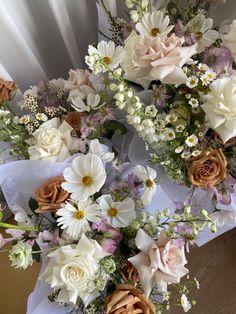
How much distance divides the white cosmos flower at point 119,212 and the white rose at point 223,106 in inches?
8.1

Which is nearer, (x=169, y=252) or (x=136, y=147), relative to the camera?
(x=169, y=252)

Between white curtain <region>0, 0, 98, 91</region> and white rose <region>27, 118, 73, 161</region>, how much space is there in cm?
21

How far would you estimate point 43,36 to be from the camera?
1052mm

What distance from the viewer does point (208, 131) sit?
83cm

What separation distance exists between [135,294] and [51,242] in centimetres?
18

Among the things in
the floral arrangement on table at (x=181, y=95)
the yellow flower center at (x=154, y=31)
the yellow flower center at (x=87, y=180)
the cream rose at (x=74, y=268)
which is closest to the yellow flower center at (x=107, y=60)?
the floral arrangement on table at (x=181, y=95)

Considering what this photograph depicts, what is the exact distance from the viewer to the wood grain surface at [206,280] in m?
1.00

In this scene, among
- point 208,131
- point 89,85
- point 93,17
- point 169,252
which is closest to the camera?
point 169,252

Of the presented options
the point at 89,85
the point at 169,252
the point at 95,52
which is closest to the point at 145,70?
the point at 95,52

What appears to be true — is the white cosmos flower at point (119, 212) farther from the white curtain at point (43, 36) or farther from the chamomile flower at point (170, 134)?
the white curtain at point (43, 36)

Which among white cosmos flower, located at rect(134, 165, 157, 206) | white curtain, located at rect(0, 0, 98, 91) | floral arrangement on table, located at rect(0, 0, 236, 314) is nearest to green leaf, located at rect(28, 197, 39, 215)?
floral arrangement on table, located at rect(0, 0, 236, 314)

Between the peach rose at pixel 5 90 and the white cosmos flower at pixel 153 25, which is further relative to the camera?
the peach rose at pixel 5 90

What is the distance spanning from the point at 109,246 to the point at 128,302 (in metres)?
0.10

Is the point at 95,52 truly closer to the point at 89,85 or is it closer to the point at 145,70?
the point at 145,70
